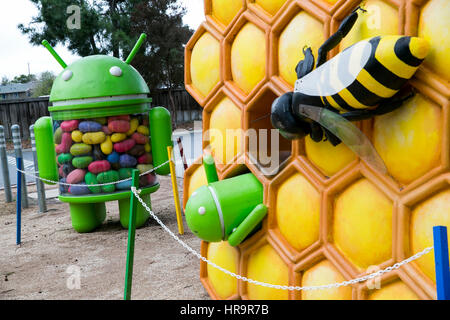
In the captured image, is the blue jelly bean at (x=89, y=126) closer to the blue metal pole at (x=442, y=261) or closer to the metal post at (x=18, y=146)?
the metal post at (x=18, y=146)

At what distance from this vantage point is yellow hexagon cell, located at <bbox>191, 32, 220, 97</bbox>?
2934 mm

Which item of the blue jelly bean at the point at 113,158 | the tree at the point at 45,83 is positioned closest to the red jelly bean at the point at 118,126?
the blue jelly bean at the point at 113,158

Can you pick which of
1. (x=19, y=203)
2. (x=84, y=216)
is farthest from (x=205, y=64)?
(x=19, y=203)

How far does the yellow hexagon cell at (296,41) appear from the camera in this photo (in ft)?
7.18

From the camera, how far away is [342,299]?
2158mm

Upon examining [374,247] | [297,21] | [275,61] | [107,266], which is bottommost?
[107,266]

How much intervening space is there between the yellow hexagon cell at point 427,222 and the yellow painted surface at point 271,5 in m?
1.35

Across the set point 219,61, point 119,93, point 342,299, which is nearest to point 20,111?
point 119,93

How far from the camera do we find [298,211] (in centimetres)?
239

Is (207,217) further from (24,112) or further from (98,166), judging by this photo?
(24,112)

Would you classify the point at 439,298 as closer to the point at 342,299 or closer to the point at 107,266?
the point at 342,299

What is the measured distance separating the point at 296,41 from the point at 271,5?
0.36m

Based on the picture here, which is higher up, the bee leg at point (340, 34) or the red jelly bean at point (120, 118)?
the bee leg at point (340, 34)
